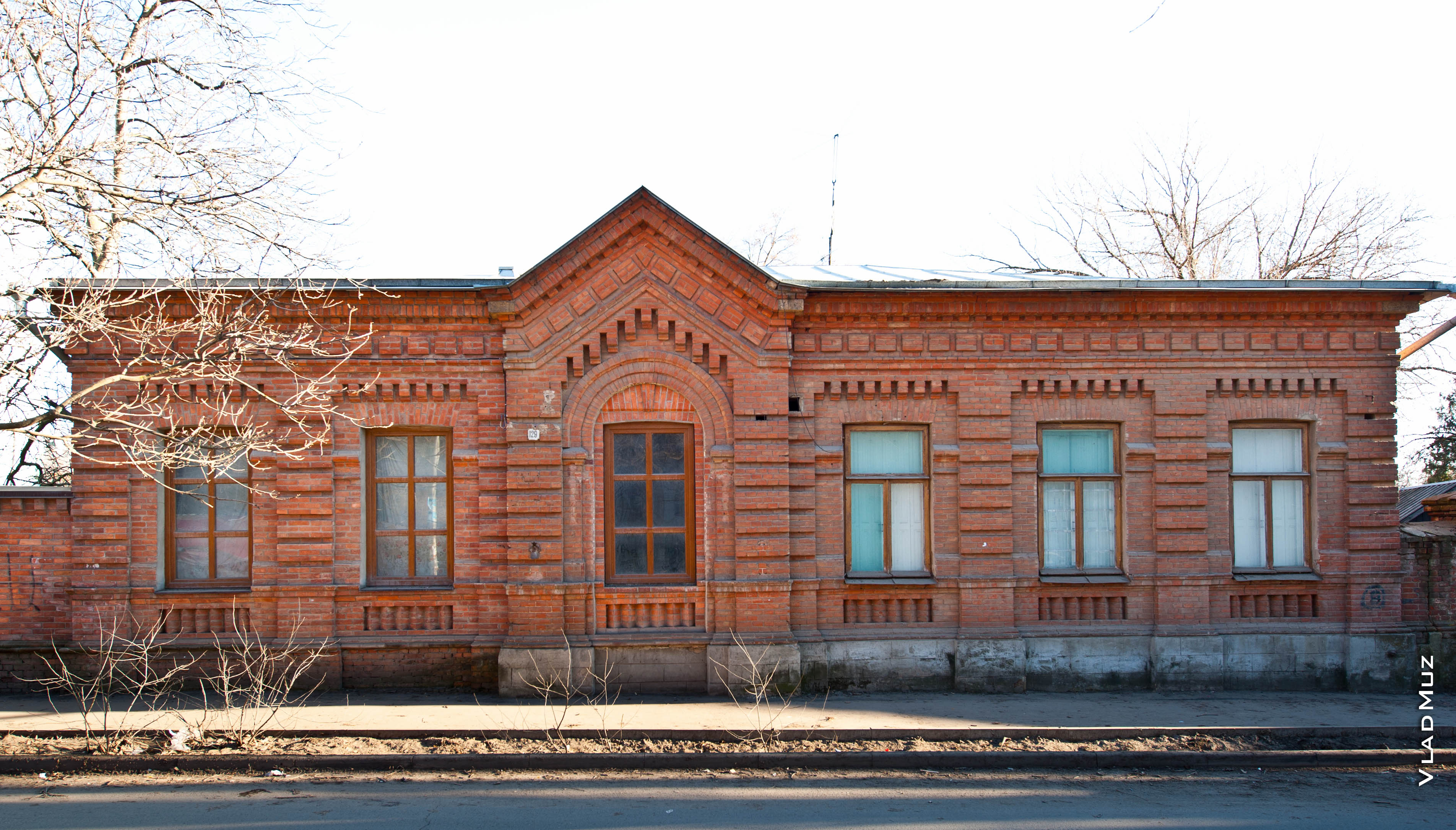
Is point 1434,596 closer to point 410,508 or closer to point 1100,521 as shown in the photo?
point 1100,521

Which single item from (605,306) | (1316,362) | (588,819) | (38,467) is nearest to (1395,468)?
(1316,362)

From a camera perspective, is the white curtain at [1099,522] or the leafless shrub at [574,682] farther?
the white curtain at [1099,522]

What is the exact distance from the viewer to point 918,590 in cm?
1154

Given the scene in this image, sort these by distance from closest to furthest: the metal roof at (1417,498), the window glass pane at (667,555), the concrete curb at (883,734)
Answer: the concrete curb at (883,734) → the window glass pane at (667,555) → the metal roof at (1417,498)

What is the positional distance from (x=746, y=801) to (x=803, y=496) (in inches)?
172

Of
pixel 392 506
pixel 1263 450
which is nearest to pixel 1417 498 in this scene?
pixel 1263 450

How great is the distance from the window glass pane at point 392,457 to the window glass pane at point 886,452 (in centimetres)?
544

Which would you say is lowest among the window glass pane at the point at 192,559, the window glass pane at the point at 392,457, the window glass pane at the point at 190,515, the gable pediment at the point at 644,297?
the window glass pane at the point at 192,559

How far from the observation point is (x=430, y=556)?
453 inches

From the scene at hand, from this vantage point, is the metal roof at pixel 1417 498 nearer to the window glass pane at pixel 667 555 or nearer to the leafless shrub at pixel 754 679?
the leafless shrub at pixel 754 679

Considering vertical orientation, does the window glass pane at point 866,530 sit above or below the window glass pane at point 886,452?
below

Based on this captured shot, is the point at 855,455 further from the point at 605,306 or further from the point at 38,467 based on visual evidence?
the point at 38,467

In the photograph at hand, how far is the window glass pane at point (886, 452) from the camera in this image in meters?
11.8

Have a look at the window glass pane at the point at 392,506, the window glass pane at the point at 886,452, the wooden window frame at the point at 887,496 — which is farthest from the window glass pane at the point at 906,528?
the window glass pane at the point at 392,506
